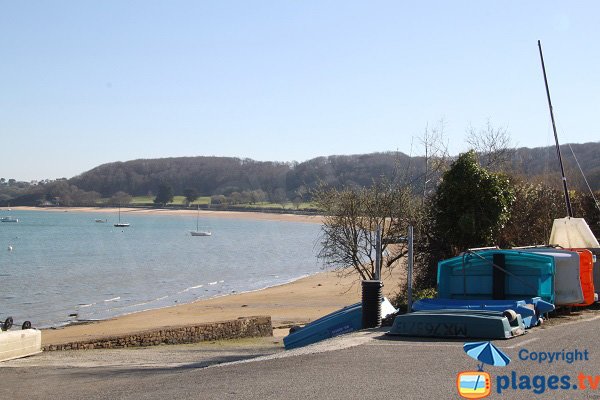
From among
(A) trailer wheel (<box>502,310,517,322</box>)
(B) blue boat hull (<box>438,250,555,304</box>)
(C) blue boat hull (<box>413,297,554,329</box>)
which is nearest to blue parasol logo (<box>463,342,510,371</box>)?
(A) trailer wheel (<box>502,310,517,322</box>)

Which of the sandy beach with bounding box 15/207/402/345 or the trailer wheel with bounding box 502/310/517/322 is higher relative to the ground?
the trailer wheel with bounding box 502/310/517/322

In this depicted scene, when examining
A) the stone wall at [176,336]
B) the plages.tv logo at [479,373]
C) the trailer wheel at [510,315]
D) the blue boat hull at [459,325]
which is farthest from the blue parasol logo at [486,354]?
the stone wall at [176,336]

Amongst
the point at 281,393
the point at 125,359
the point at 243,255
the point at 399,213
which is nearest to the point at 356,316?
the point at 125,359

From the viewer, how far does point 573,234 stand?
16.9m

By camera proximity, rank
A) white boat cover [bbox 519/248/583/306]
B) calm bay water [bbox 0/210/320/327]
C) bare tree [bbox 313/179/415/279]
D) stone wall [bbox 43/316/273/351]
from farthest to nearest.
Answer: calm bay water [bbox 0/210/320/327], bare tree [bbox 313/179/415/279], stone wall [bbox 43/316/273/351], white boat cover [bbox 519/248/583/306]

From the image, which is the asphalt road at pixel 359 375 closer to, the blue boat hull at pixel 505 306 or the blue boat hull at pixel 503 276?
the blue boat hull at pixel 505 306

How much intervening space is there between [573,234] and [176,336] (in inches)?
386

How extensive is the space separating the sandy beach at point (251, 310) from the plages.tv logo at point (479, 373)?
1261cm

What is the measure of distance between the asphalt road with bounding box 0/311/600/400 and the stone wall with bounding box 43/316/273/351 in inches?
233

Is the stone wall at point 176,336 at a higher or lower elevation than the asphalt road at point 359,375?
lower

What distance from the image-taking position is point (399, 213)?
2366 centimetres

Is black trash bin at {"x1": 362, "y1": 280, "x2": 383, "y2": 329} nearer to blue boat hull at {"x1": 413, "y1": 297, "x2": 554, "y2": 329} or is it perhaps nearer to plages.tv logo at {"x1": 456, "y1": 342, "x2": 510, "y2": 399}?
blue boat hull at {"x1": 413, "y1": 297, "x2": 554, "y2": 329}

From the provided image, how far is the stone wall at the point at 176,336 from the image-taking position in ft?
62.4

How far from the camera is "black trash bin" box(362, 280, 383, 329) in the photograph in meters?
13.9
